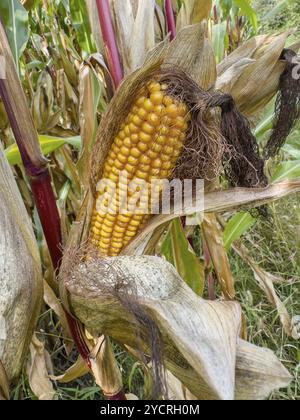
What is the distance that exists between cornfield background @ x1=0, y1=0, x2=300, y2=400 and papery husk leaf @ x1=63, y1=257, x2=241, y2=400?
0.11 meters

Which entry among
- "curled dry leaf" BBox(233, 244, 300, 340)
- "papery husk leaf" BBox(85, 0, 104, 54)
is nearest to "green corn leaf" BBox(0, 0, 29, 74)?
"papery husk leaf" BBox(85, 0, 104, 54)

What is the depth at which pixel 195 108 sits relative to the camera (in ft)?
2.32

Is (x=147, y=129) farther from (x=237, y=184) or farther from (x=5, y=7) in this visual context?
→ (x=5, y=7)

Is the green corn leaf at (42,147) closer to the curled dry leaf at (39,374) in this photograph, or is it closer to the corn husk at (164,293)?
the corn husk at (164,293)

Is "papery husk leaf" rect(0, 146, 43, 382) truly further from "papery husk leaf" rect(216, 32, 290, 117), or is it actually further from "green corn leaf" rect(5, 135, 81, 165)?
"papery husk leaf" rect(216, 32, 290, 117)

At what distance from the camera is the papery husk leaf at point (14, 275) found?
2.35ft

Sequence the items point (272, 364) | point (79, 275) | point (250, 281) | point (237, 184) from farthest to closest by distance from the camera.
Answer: point (250, 281), point (237, 184), point (79, 275), point (272, 364)

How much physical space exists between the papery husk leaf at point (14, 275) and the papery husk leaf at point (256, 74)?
0.41 meters

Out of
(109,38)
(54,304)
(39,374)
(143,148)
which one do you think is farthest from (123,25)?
(39,374)

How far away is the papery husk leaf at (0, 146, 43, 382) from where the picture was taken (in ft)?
2.35

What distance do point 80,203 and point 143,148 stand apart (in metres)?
0.26

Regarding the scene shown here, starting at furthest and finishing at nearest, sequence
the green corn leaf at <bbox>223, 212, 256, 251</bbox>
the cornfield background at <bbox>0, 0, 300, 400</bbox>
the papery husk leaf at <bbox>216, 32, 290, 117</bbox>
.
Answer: the green corn leaf at <bbox>223, 212, 256, 251</bbox> < the cornfield background at <bbox>0, 0, 300, 400</bbox> < the papery husk leaf at <bbox>216, 32, 290, 117</bbox>
